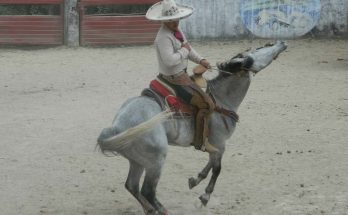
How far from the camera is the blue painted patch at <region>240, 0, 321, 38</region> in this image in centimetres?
1741

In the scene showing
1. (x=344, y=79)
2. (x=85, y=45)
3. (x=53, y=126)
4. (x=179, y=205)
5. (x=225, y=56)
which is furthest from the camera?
(x=85, y=45)

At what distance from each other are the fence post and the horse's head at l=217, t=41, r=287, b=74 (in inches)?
446

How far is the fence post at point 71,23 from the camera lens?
17.0 meters

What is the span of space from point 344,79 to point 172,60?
7.57 m

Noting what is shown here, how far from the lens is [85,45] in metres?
17.0

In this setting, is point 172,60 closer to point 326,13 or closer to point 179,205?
point 179,205

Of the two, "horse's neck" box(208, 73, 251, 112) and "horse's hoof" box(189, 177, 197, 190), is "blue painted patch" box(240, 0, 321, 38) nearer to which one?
"horse's neck" box(208, 73, 251, 112)

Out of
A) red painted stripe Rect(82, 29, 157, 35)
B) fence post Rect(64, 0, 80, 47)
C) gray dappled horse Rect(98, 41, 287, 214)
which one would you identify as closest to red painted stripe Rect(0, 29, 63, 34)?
fence post Rect(64, 0, 80, 47)

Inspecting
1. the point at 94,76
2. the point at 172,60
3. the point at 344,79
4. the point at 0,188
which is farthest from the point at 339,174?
the point at 94,76

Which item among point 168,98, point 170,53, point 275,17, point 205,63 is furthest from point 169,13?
point 275,17

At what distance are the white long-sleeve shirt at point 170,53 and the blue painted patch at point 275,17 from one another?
Result: 11.9m

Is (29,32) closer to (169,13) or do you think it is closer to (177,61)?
(169,13)

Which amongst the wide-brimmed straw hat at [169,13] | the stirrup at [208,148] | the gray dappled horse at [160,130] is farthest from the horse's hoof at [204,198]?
the wide-brimmed straw hat at [169,13]

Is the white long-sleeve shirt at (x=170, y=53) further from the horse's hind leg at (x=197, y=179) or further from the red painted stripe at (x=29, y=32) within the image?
the red painted stripe at (x=29, y=32)
